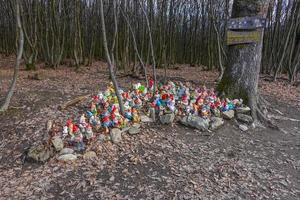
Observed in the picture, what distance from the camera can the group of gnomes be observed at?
3764 mm

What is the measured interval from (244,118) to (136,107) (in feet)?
5.67

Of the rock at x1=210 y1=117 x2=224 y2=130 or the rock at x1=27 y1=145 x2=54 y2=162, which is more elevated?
the rock at x1=210 y1=117 x2=224 y2=130

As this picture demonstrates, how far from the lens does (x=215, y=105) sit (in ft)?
15.2

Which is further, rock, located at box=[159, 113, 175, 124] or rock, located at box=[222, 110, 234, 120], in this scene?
rock, located at box=[222, 110, 234, 120]

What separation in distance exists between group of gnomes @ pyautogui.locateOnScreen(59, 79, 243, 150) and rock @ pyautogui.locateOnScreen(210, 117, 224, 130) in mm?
119

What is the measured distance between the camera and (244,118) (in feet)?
15.1

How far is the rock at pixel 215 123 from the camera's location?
4301mm

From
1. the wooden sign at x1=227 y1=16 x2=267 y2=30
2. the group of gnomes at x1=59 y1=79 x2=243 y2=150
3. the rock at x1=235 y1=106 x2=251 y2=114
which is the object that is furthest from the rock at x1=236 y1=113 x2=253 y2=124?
the wooden sign at x1=227 y1=16 x2=267 y2=30

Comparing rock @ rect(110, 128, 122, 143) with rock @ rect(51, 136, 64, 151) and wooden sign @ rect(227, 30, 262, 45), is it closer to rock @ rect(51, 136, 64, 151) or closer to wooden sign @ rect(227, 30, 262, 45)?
rock @ rect(51, 136, 64, 151)

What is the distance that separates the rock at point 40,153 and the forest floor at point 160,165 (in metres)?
0.08

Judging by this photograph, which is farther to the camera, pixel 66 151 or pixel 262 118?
pixel 262 118

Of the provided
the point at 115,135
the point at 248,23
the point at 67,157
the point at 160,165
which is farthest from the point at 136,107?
the point at 248,23

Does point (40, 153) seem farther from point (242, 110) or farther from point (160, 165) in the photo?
point (242, 110)

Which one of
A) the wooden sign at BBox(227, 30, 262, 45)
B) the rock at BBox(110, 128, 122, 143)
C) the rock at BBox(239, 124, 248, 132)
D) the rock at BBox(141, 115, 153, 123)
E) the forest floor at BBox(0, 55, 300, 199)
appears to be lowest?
the forest floor at BBox(0, 55, 300, 199)
